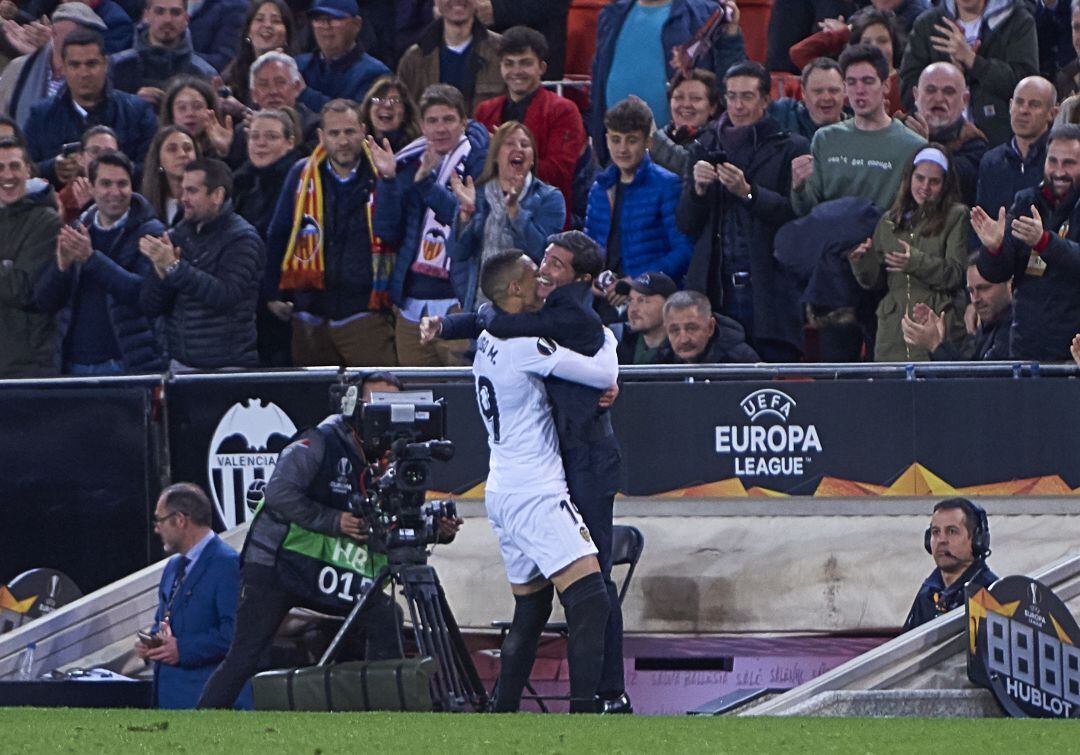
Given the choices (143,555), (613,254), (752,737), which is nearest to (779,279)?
(613,254)

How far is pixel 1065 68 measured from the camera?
13.5 metres

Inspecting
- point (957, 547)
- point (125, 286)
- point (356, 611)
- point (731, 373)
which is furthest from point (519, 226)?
point (957, 547)

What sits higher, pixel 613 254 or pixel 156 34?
pixel 156 34

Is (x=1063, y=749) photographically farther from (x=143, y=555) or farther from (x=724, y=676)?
(x=143, y=555)

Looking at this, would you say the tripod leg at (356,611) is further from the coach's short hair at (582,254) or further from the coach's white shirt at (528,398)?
the coach's short hair at (582,254)

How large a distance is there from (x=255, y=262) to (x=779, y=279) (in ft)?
10.2

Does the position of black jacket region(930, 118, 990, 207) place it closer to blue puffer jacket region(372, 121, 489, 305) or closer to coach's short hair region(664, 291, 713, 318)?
coach's short hair region(664, 291, 713, 318)

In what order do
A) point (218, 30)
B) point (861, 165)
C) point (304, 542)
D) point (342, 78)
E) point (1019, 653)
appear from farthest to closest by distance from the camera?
point (218, 30), point (342, 78), point (861, 165), point (304, 542), point (1019, 653)

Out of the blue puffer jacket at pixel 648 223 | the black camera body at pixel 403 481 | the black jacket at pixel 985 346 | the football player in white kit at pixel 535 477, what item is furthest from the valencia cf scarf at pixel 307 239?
the black jacket at pixel 985 346

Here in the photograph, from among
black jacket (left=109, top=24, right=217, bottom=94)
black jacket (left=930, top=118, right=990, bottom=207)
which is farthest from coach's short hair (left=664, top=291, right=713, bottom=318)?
black jacket (left=109, top=24, right=217, bottom=94)

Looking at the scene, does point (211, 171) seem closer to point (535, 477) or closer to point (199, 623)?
point (199, 623)

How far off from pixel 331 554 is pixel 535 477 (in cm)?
152

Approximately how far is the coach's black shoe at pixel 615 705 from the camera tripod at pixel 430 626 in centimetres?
53

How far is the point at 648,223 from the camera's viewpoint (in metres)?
13.0
